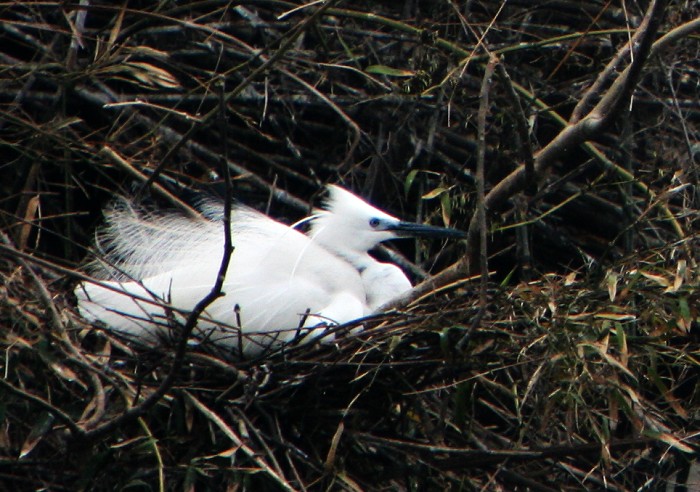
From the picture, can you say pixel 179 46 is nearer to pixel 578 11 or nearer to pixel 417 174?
pixel 417 174

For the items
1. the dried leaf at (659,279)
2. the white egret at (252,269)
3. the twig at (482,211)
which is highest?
the twig at (482,211)

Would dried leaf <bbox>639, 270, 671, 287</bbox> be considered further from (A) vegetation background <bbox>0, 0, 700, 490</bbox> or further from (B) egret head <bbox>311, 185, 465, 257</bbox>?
(B) egret head <bbox>311, 185, 465, 257</bbox>

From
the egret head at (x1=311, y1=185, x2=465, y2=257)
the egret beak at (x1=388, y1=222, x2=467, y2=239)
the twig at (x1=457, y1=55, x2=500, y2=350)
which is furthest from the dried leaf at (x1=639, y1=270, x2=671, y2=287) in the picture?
the egret head at (x1=311, y1=185, x2=465, y2=257)

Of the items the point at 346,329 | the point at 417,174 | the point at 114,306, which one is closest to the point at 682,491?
the point at 346,329

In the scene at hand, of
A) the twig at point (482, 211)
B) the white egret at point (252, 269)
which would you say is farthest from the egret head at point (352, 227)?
the twig at point (482, 211)

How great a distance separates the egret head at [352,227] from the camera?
2.89 metres

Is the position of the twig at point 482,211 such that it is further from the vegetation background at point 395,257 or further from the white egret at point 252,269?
the white egret at point 252,269

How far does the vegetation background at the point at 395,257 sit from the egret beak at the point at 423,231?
0.10 m

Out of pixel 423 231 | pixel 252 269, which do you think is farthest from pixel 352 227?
pixel 252 269

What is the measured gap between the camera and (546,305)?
2217mm

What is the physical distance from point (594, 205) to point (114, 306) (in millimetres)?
1197

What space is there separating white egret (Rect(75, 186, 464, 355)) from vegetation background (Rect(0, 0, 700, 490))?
0.10 meters

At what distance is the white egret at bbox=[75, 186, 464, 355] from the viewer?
104 inches

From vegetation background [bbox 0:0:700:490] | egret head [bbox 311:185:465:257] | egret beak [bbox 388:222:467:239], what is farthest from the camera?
egret head [bbox 311:185:465:257]
